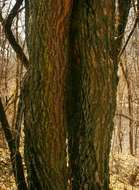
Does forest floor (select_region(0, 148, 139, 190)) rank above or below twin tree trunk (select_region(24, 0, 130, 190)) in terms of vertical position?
below

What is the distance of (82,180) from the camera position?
3.93m

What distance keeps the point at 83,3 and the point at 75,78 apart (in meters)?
0.66

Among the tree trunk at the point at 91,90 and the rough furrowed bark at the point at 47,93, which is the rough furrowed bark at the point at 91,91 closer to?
the tree trunk at the point at 91,90

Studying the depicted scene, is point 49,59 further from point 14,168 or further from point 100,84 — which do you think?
point 14,168

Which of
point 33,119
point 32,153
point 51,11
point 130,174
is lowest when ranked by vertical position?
Result: point 130,174

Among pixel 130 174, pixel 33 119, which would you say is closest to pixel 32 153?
pixel 33 119

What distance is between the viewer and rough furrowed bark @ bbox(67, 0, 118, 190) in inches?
149

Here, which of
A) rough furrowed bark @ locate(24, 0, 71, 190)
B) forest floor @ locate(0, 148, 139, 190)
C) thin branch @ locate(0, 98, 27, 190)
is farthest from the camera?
forest floor @ locate(0, 148, 139, 190)

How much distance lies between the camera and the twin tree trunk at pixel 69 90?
3744 millimetres

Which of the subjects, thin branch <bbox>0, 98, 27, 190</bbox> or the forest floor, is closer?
thin branch <bbox>0, 98, 27, 190</bbox>

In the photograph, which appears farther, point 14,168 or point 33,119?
point 14,168

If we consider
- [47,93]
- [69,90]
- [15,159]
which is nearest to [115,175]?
[15,159]

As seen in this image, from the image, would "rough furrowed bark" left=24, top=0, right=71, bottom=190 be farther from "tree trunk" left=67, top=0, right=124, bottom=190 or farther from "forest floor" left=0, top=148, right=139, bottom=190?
"forest floor" left=0, top=148, right=139, bottom=190

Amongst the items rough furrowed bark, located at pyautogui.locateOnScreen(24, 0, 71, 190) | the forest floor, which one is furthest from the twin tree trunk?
the forest floor
